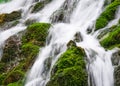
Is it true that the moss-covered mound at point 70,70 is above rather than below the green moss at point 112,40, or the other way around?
below

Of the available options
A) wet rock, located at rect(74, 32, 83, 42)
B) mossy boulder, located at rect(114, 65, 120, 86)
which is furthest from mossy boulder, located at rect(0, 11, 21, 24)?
mossy boulder, located at rect(114, 65, 120, 86)

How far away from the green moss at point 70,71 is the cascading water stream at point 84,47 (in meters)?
0.31

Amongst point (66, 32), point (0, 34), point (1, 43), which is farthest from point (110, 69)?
point (0, 34)

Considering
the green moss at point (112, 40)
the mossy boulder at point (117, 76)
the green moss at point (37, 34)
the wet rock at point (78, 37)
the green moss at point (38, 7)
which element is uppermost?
the green moss at point (38, 7)

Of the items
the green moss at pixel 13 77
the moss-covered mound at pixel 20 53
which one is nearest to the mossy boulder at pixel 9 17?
the moss-covered mound at pixel 20 53

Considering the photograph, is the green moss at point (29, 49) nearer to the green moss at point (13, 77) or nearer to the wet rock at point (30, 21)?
the green moss at point (13, 77)

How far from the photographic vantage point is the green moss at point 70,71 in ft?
38.1

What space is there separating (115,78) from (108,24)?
225 inches

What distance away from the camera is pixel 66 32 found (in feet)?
55.3

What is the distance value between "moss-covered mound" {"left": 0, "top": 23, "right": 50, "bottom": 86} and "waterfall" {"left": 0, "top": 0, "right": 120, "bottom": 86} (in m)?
0.38

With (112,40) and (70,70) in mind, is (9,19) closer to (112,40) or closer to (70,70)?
(112,40)

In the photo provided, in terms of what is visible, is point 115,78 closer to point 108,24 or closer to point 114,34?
point 114,34

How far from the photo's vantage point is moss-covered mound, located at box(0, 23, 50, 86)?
48.0 ft

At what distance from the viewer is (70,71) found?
1180cm
